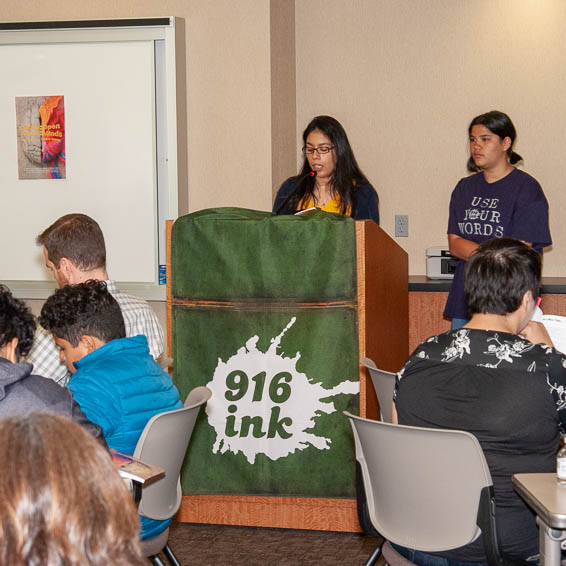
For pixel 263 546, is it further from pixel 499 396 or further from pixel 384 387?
→ pixel 499 396

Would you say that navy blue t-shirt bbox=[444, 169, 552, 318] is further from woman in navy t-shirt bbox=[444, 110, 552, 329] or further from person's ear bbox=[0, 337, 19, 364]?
person's ear bbox=[0, 337, 19, 364]

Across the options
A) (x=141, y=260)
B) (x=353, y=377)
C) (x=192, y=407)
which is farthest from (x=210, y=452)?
(x=141, y=260)

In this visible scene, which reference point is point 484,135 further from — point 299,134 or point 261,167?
point 299,134

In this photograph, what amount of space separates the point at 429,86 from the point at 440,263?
1157 mm

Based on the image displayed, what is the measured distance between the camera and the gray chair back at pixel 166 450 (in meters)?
2.00

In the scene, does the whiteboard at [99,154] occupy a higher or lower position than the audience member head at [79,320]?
higher

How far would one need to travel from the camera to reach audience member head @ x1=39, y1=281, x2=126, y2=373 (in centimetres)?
226

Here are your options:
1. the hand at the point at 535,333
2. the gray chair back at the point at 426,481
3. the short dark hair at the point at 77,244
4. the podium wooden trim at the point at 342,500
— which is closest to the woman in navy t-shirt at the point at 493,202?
the podium wooden trim at the point at 342,500

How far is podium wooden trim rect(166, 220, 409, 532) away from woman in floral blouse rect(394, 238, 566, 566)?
0.98m

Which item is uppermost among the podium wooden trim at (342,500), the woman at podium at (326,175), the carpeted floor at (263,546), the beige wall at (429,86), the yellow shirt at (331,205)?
A: the beige wall at (429,86)

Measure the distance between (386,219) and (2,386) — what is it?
389 centimetres

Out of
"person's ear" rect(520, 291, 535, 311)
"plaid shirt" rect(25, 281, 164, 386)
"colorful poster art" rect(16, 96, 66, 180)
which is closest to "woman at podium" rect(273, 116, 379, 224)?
"plaid shirt" rect(25, 281, 164, 386)

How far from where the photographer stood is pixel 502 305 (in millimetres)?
1981

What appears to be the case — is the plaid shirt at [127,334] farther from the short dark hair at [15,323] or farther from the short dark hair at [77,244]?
the short dark hair at [15,323]
